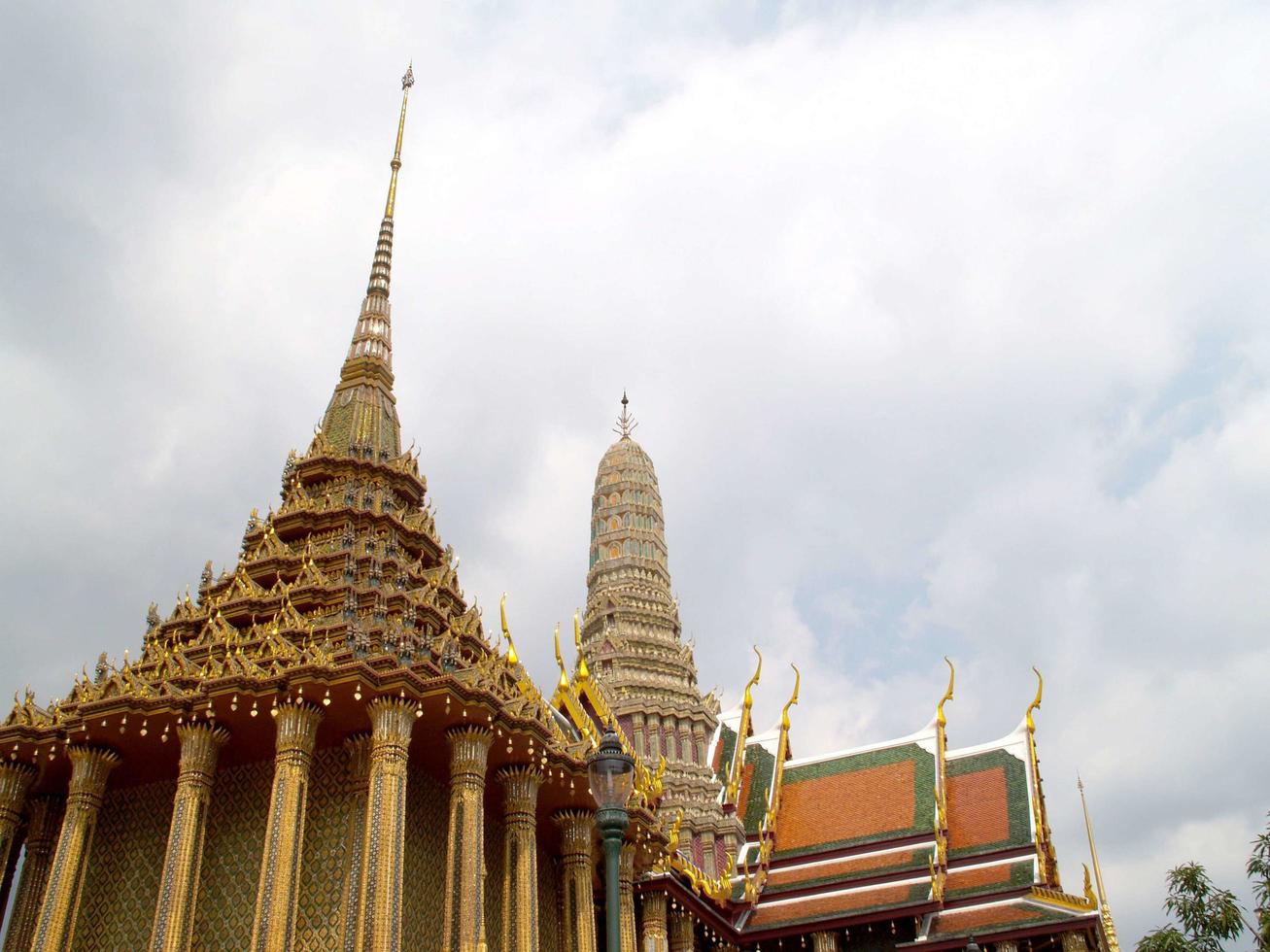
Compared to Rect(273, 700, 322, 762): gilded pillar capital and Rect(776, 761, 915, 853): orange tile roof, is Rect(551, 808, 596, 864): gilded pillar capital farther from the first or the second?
Rect(776, 761, 915, 853): orange tile roof

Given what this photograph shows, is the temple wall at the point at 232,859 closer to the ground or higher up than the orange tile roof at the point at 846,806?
closer to the ground

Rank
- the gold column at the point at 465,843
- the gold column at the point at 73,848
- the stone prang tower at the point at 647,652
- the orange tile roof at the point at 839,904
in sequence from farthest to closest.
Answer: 1. the stone prang tower at the point at 647,652
2. the orange tile roof at the point at 839,904
3. the gold column at the point at 73,848
4. the gold column at the point at 465,843

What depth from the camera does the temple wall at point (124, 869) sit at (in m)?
17.4

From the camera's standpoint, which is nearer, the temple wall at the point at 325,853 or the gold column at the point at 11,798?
the temple wall at the point at 325,853

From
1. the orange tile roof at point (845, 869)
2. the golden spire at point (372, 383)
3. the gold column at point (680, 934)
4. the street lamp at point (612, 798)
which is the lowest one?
the street lamp at point (612, 798)

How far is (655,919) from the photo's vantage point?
23.8 metres

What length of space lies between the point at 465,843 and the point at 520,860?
5.17ft

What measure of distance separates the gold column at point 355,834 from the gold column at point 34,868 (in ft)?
16.4

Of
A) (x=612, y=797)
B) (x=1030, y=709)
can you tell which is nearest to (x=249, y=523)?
(x=612, y=797)

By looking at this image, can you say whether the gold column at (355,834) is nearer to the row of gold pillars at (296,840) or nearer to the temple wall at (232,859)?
the row of gold pillars at (296,840)

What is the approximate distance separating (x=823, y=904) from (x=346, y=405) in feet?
52.1

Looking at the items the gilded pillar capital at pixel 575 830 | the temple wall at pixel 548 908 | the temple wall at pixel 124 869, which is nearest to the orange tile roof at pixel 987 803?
the temple wall at pixel 548 908

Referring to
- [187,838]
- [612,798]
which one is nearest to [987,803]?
[187,838]

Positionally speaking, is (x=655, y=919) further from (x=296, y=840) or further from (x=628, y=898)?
(x=296, y=840)
